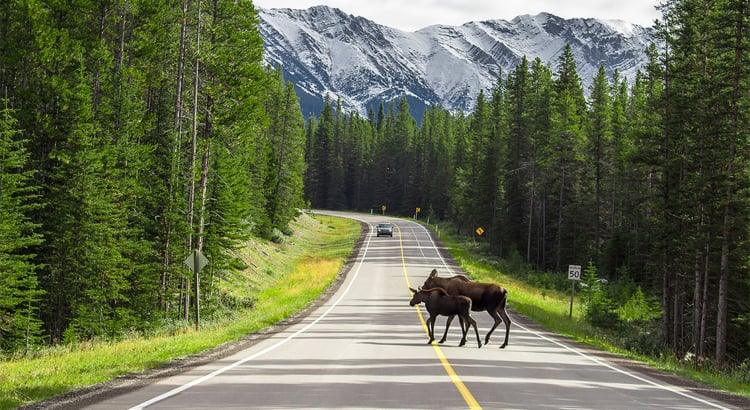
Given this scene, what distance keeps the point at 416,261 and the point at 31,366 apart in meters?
45.7

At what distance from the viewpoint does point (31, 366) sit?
49.1ft

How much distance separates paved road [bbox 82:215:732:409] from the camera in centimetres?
965

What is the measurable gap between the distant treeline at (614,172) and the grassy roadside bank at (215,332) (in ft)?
61.3

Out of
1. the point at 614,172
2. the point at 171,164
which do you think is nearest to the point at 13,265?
the point at 171,164

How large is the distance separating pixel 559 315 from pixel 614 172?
2306 centimetres

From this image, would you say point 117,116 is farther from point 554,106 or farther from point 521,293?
point 554,106

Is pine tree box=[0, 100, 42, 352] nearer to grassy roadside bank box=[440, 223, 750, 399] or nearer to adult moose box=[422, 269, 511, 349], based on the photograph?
adult moose box=[422, 269, 511, 349]

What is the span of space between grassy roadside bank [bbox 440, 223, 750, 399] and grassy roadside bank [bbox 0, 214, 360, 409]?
445 inches

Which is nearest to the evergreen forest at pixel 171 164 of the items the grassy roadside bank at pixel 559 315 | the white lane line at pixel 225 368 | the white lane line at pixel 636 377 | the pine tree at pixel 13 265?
the pine tree at pixel 13 265

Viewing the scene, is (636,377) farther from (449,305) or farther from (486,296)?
(486,296)

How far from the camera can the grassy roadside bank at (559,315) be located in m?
17.3

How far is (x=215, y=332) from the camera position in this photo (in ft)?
75.0

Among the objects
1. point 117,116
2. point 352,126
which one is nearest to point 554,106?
point 117,116

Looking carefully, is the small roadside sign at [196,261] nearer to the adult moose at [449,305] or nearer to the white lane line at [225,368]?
the white lane line at [225,368]
